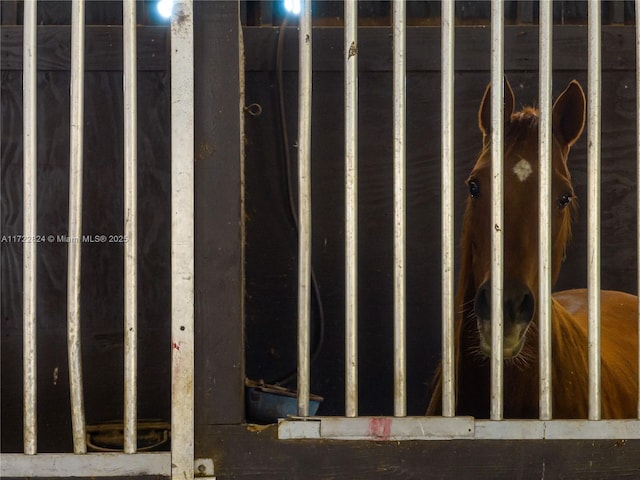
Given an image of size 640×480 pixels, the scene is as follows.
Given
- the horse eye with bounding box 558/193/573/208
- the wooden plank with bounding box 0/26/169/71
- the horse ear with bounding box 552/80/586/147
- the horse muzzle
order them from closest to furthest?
the horse muzzle → the horse eye with bounding box 558/193/573/208 → the horse ear with bounding box 552/80/586/147 → the wooden plank with bounding box 0/26/169/71

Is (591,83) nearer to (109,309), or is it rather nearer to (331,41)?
(331,41)

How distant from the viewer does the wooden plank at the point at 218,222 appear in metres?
1.57

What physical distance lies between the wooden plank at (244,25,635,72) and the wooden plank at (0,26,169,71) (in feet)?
1.09

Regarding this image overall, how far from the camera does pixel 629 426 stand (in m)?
1.57

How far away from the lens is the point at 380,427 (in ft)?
5.08

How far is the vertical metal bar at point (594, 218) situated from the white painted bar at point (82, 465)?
93 centimetres

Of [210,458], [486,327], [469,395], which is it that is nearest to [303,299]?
[210,458]

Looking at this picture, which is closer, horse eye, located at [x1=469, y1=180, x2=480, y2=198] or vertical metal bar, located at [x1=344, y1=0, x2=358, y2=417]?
vertical metal bar, located at [x1=344, y1=0, x2=358, y2=417]

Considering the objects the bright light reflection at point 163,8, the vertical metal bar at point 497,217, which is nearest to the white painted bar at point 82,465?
the vertical metal bar at point 497,217

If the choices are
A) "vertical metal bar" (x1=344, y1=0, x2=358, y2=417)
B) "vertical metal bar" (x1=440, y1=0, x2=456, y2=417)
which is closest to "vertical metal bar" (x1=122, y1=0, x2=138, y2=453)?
"vertical metal bar" (x1=344, y1=0, x2=358, y2=417)

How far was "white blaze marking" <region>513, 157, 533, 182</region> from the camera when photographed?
1952 mm

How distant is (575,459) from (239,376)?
75 centimetres

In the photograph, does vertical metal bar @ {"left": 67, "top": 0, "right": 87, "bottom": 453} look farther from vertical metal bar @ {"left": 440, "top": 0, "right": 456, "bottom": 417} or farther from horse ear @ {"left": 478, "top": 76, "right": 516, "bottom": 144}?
horse ear @ {"left": 478, "top": 76, "right": 516, "bottom": 144}

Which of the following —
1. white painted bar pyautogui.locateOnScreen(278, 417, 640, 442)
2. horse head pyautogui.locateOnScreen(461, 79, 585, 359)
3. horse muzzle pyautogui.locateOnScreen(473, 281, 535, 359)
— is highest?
horse head pyautogui.locateOnScreen(461, 79, 585, 359)
